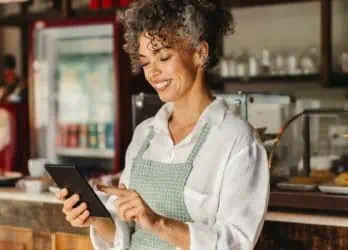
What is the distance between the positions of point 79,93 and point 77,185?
287 centimetres

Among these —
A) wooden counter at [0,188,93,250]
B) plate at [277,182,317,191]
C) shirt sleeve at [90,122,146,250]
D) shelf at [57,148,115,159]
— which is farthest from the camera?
shelf at [57,148,115,159]

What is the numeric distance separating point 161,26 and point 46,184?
1.64 metres

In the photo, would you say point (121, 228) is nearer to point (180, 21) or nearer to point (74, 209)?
point (74, 209)

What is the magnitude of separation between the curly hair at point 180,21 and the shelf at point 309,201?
0.86m

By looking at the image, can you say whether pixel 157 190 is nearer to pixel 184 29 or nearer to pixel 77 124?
pixel 184 29

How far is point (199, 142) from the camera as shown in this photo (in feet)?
6.51

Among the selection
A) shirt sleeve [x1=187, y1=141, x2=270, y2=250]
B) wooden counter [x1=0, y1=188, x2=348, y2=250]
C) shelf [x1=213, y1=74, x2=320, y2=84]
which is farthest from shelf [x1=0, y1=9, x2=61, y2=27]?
shirt sleeve [x1=187, y1=141, x2=270, y2=250]

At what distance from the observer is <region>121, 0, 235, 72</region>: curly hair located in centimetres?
194

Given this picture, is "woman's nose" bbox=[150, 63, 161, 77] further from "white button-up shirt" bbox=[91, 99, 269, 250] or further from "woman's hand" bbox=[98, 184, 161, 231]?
"woman's hand" bbox=[98, 184, 161, 231]

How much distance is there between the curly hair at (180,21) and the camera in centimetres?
194

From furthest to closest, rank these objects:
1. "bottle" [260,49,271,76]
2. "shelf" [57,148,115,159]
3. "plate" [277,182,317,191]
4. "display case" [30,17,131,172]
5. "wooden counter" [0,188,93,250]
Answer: "bottle" [260,49,271,76] → "shelf" [57,148,115,159] → "display case" [30,17,131,172] → "wooden counter" [0,188,93,250] → "plate" [277,182,317,191]

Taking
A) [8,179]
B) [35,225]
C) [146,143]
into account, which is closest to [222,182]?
[146,143]

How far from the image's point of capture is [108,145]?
4598mm

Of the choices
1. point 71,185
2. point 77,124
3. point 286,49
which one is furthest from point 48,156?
point 71,185
